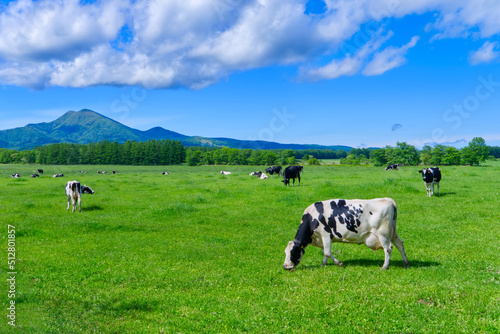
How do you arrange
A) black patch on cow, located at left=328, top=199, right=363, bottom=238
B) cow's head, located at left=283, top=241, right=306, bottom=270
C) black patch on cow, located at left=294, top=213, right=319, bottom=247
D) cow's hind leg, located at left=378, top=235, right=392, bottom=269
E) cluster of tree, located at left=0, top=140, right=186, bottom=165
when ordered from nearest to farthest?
cow's hind leg, located at left=378, top=235, right=392, bottom=269 → black patch on cow, located at left=328, top=199, right=363, bottom=238 → cow's head, located at left=283, top=241, right=306, bottom=270 → black patch on cow, located at left=294, top=213, right=319, bottom=247 → cluster of tree, located at left=0, top=140, right=186, bottom=165

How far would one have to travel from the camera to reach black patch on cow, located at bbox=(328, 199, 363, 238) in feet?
33.5

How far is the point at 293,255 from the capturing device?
10578 mm

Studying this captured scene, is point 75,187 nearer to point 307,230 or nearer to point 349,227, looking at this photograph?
point 307,230

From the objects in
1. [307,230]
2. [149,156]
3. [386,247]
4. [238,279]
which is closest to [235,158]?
[149,156]

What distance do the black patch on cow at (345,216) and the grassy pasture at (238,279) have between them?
136 centimetres

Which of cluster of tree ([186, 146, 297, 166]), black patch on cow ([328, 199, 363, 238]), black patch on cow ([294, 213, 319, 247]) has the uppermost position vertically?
cluster of tree ([186, 146, 297, 166])

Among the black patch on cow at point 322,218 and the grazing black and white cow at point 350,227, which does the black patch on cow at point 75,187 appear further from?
the black patch on cow at point 322,218

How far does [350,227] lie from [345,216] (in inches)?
14.8

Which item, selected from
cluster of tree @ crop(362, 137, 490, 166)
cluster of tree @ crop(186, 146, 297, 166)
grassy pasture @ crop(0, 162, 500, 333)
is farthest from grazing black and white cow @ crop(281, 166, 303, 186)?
cluster of tree @ crop(186, 146, 297, 166)

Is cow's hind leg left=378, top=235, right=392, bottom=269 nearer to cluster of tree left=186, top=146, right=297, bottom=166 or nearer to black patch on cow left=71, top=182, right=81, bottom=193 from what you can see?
black patch on cow left=71, top=182, right=81, bottom=193

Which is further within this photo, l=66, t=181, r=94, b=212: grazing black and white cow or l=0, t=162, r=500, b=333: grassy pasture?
l=66, t=181, r=94, b=212: grazing black and white cow

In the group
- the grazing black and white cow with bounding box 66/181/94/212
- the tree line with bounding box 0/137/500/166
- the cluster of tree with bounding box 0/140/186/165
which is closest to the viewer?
the grazing black and white cow with bounding box 66/181/94/212

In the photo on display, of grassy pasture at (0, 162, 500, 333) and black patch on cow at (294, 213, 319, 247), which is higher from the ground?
black patch on cow at (294, 213, 319, 247)

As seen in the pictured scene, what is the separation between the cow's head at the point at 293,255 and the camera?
10.5m
